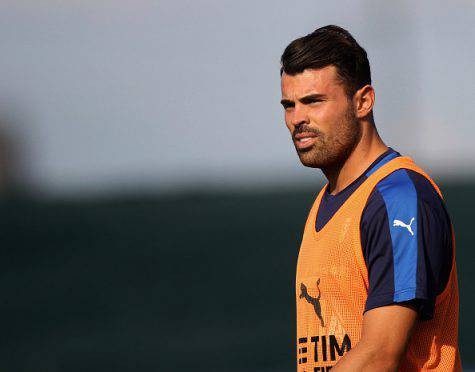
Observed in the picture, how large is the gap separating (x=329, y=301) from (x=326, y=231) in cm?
23

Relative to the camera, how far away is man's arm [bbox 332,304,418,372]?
3158mm

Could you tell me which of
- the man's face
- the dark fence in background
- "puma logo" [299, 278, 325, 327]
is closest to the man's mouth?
the man's face

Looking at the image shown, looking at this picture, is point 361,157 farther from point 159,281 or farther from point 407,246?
point 159,281

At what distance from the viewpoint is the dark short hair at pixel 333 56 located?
358 cm

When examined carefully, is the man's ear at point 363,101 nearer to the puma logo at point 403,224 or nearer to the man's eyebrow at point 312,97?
the man's eyebrow at point 312,97

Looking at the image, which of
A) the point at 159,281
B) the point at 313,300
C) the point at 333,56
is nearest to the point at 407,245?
the point at 313,300

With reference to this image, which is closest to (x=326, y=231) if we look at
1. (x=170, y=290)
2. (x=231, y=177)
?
(x=170, y=290)

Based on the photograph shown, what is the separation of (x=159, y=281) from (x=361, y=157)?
17.4 metres

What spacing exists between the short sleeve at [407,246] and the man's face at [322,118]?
0.33 metres

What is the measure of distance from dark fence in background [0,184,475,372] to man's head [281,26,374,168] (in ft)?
32.2

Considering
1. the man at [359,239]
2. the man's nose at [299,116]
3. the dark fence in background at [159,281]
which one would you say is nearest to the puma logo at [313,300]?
the man at [359,239]

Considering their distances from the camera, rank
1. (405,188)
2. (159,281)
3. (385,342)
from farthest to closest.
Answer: (159,281), (405,188), (385,342)

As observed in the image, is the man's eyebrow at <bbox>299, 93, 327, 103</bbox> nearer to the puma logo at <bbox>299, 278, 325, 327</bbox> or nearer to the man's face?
the man's face

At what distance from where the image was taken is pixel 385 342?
315 centimetres
